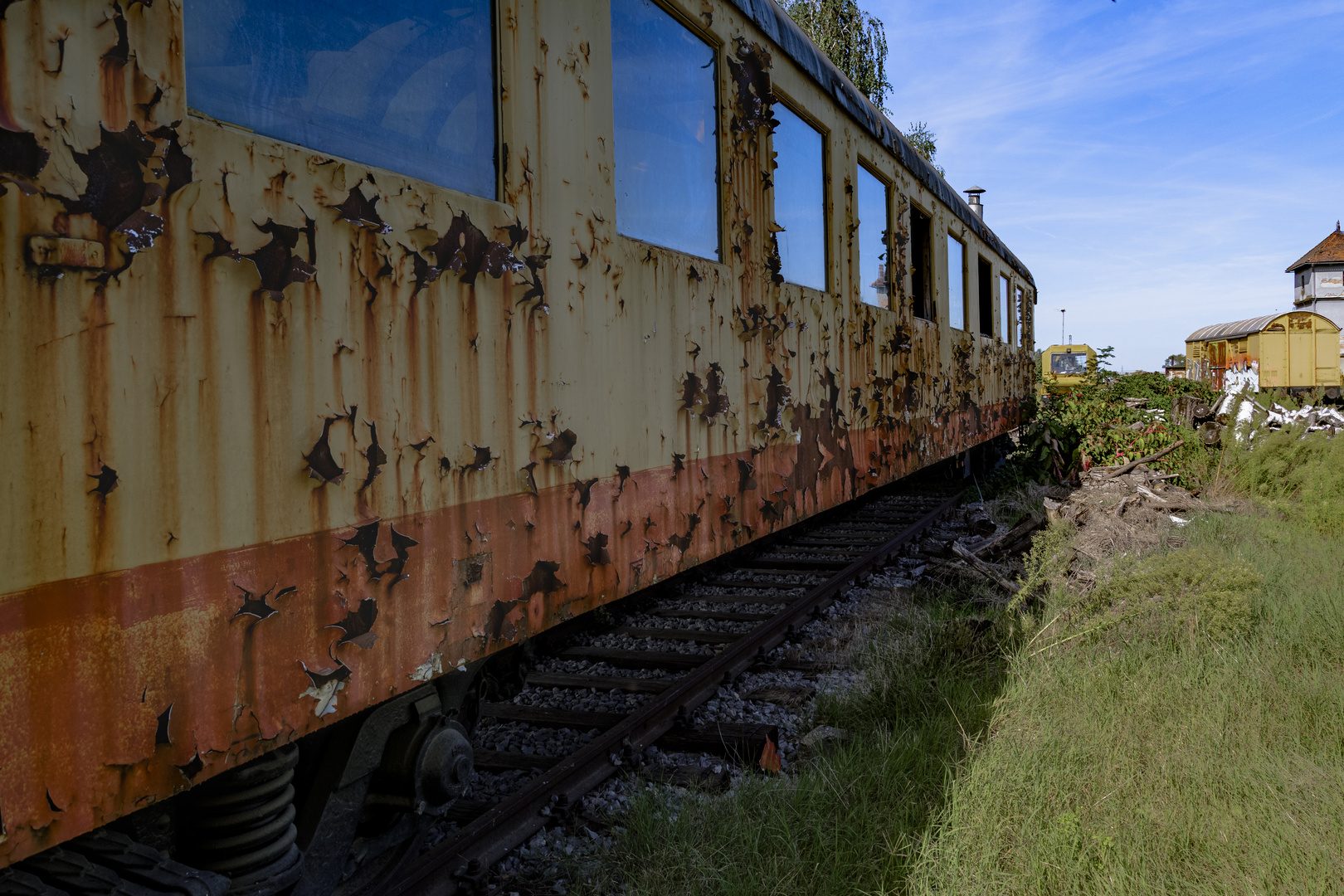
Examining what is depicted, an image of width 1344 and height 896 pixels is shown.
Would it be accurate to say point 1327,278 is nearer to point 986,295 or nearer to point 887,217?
point 986,295

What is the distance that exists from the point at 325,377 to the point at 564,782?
1734 millimetres

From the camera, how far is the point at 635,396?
2678 millimetres

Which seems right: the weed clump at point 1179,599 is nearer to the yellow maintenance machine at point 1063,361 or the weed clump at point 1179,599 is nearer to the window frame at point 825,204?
the window frame at point 825,204

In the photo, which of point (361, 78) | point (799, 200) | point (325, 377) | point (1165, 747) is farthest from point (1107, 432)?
point (325, 377)

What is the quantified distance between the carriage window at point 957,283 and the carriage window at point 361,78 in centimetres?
610

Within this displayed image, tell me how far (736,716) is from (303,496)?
7.95 ft

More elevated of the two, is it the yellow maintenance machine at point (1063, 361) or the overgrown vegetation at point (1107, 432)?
the yellow maintenance machine at point (1063, 361)

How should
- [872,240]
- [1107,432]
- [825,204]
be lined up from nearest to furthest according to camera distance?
[825,204] < [872,240] < [1107,432]

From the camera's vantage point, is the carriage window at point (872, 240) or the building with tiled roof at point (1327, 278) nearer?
the carriage window at point (872, 240)

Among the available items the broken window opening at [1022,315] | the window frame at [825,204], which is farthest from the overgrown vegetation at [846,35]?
the window frame at [825,204]

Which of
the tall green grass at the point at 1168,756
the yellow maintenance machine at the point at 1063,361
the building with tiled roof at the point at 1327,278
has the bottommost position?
the tall green grass at the point at 1168,756

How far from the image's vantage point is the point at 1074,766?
2.68 metres

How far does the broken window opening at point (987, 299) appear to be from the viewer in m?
9.68

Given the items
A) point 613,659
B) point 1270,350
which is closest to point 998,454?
point 613,659
